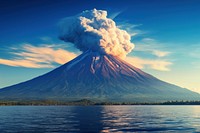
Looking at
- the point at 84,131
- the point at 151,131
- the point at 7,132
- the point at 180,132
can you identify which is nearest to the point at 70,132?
the point at 84,131

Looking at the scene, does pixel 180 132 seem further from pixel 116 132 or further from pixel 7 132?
pixel 7 132

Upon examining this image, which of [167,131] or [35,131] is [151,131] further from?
[35,131]

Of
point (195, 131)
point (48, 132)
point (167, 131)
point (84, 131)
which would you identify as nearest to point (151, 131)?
point (167, 131)

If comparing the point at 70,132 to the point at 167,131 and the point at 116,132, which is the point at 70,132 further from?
the point at 167,131

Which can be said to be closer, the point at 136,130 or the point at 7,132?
the point at 7,132

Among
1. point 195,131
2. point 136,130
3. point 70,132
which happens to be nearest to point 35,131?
point 70,132

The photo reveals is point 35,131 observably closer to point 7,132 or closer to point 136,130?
point 7,132

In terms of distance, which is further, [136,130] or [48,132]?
[136,130]
